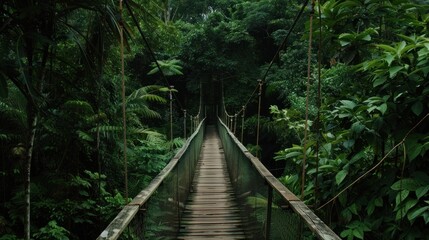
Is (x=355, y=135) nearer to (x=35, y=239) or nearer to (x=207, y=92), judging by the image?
(x=35, y=239)

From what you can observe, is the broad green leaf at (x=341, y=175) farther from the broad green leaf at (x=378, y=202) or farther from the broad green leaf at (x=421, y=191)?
the broad green leaf at (x=421, y=191)

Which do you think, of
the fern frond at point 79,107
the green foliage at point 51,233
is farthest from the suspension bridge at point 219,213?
the fern frond at point 79,107

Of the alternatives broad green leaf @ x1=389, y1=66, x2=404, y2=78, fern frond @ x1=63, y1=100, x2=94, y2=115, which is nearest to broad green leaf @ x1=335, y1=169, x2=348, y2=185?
broad green leaf @ x1=389, y1=66, x2=404, y2=78

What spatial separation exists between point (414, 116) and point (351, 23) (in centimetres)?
66

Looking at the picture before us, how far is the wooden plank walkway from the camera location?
9.50ft

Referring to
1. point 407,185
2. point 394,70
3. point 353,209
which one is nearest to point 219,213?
point 353,209

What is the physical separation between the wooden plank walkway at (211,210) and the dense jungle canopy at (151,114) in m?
0.58

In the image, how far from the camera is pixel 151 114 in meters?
5.71

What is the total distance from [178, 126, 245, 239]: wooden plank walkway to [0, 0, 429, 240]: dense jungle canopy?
0.58 m

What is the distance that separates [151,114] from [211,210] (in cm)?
249

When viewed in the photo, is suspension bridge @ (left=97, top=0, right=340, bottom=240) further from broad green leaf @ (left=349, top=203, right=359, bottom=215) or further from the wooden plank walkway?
broad green leaf @ (left=349, top=203, right=359, bottom=215)

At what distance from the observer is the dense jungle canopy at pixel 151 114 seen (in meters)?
1.57

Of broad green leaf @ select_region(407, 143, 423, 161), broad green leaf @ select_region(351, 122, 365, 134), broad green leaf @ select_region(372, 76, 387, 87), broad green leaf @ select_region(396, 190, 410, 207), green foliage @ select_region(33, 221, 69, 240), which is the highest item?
broad green leaf @ select_region(372, 76, 387, 87)

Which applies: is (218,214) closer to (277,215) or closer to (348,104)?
(277,215)
